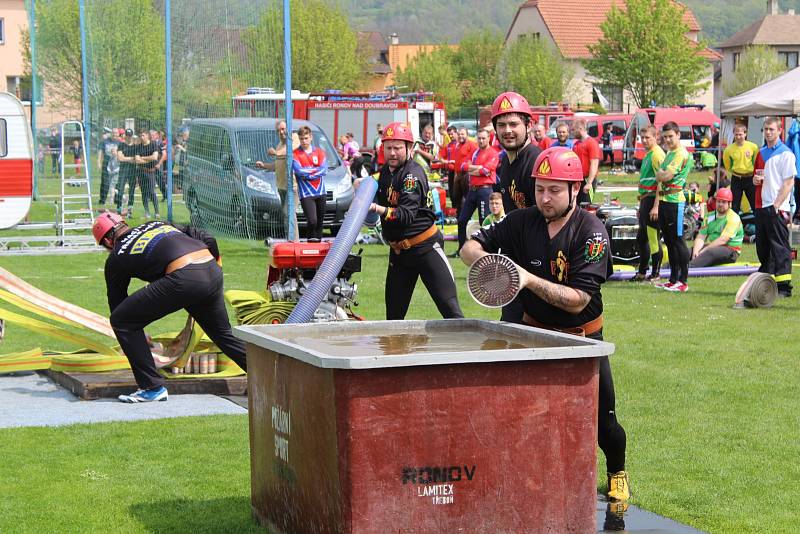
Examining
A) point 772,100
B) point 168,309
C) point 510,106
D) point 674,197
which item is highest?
point 772,100

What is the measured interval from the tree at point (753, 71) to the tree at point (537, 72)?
36.6ft

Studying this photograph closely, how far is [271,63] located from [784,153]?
8.18 m

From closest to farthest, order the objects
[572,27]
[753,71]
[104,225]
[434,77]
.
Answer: [104,225]
[753,71]
[434,77]
[572,27]

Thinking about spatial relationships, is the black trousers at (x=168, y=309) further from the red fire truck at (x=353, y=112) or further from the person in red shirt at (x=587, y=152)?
the red fire truck at (x=353, y=112)

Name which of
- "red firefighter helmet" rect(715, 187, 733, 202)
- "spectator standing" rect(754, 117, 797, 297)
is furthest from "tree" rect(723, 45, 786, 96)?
"spectator standing" rect(754, 117, 797, 297)

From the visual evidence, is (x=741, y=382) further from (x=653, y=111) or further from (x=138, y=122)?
(x=653, y=111)

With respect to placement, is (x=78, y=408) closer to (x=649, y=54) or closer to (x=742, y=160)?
(x=742, y=160)

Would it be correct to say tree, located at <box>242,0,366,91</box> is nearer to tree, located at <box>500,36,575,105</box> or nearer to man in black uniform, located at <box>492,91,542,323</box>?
tree, located at <box>500,36,575,105</box>

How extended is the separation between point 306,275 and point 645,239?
6.44 m

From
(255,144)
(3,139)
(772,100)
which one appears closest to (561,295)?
(255,144)

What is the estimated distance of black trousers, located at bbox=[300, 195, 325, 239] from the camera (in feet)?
62.0

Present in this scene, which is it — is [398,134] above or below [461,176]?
above

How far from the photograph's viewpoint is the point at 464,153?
21141 mm

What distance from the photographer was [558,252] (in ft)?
19.0
